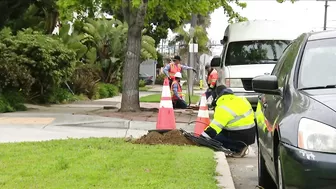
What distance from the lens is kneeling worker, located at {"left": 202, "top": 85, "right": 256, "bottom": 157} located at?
8.66 meters

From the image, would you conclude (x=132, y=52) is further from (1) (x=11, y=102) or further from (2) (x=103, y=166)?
(2) (x=103, y=166)

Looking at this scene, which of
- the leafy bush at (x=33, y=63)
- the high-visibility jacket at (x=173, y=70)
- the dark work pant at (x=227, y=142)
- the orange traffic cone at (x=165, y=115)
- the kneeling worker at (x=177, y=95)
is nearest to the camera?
the dark work pant at (x=227, y=142)

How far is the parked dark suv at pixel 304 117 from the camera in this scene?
3.94 meters

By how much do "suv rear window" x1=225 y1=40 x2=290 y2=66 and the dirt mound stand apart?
22.7 feet

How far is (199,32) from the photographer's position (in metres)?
42.7

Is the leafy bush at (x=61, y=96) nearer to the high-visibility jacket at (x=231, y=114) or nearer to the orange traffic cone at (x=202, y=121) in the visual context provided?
the orange traffic cone at (x=202, y=121)

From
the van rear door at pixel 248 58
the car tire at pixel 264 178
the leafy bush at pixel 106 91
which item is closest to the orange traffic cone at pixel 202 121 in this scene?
the car tire at pixel 264 178

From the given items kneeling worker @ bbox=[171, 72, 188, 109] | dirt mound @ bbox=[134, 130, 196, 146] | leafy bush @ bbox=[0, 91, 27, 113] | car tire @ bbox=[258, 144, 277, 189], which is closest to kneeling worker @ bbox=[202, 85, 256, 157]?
dirt mound @ bbox=[134, 130, 196, 146]

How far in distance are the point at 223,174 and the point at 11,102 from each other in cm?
938

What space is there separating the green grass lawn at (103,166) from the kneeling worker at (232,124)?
457mm

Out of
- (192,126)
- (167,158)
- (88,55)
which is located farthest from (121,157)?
(88,55)

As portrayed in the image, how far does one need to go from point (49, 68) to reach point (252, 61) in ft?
19.1

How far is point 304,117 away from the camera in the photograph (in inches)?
165

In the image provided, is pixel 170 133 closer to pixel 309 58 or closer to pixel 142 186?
pixel 142 186
